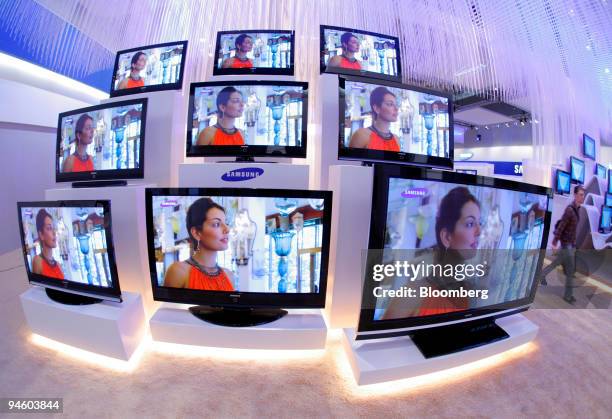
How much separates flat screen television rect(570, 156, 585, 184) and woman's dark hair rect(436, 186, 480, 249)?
548 cm

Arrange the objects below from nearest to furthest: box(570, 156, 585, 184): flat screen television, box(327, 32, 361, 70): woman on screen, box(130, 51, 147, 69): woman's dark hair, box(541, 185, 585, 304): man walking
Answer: box(327, 32, 361, 70): woman on screen, box(130, 51, 147, 69): woman's dark hair, box(541, 185, 585, 304): man walking, box(570, 156, 585, 184): flat screen television

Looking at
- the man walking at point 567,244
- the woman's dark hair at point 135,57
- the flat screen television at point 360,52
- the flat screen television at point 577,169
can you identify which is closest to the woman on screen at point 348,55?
the flat screen television at point 360,52

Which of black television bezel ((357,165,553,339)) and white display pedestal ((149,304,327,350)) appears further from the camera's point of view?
white display pedestal ((149,304,327,350))

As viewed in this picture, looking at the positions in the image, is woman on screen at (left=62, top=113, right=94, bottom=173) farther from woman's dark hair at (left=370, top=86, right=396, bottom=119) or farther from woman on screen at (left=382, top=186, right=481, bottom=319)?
woman on screen at (left=382, top=186, right=481, bottom=319)

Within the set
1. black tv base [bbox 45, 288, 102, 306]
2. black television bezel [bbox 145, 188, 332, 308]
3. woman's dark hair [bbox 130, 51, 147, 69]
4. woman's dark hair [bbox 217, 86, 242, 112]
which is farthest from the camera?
woman's dark hair [bbox 130, 51, 147, 69]

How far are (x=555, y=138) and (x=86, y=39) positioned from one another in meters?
6.27

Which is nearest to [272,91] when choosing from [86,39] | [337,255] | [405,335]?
[337,255]

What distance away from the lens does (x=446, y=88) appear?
2623mm

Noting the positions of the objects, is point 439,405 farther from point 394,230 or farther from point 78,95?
point 78,95

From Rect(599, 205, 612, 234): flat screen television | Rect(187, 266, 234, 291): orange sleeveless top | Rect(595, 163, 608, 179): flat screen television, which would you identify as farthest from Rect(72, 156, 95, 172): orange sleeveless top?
A: Rect(595, 163, 608, 179): flat screen television

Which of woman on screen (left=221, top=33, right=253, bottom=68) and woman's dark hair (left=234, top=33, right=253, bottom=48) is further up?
woman's dark hair (left=234, top=33, right=253, bottom=48)

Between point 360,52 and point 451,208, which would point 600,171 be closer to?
point 360,52

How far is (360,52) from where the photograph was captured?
1.98m

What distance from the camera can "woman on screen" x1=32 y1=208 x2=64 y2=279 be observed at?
1.50 meters
